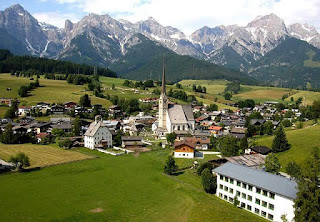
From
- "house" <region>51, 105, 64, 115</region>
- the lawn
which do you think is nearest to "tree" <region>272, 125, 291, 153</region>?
the lawn

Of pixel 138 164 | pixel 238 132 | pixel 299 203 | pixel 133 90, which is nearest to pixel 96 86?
pixel 133 90

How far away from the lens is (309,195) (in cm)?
2769

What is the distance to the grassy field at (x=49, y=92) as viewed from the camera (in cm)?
12000

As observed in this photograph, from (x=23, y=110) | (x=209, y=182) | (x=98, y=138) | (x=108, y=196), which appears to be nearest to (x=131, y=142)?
(x=98, y=138)

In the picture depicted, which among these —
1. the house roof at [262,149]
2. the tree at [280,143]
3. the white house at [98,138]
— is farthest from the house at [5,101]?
the tree at [280,143]

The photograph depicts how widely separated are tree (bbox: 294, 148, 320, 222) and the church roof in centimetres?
5433

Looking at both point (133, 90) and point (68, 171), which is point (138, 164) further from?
point (133, 90)

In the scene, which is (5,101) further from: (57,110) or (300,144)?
(300,144)

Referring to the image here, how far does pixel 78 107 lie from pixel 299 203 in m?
90.8

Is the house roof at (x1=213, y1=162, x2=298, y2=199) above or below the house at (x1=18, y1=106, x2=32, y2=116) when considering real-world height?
below

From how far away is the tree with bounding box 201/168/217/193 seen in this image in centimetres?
3859

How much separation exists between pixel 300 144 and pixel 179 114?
3466 centimetres

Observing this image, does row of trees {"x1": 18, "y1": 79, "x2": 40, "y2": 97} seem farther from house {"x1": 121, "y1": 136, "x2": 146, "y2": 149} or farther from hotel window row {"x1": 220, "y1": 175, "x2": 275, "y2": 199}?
hotel window row {"x1": 220, "y1": 175, "x2": 275, "y2": 199}

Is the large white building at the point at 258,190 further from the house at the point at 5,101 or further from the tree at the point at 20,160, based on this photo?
the house at the point at 5,101
